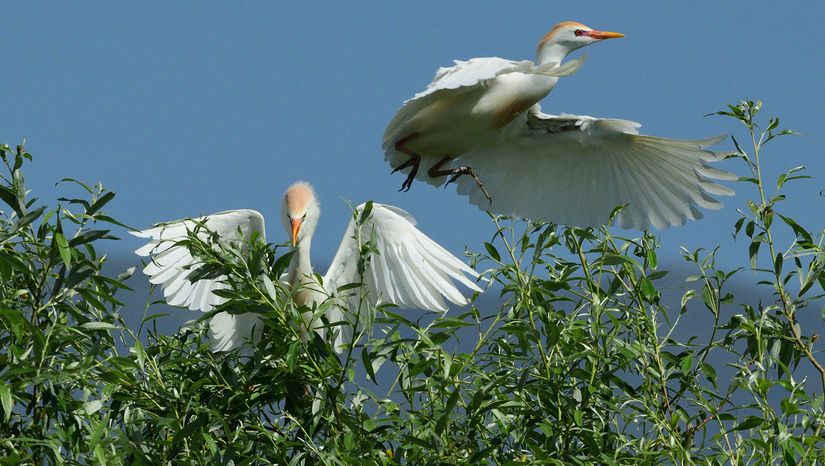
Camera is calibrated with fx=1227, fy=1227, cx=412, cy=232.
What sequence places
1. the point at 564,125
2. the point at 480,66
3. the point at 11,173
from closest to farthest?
the point at 11,173 < the point at 480,66 < the point at 564,125

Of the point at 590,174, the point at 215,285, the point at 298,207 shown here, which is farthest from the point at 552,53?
the point at 215,285

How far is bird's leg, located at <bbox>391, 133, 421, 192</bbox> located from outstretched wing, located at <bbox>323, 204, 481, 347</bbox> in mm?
690

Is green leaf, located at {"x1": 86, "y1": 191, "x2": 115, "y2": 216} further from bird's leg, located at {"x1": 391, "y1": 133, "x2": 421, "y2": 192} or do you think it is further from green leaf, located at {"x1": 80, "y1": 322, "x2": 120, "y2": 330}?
bird's leg, located at {"x1": 391, "y1": 133, "x2": 421, "y2": 192}

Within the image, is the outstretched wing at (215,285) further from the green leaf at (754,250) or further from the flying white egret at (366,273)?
the green leaf at (754,250)

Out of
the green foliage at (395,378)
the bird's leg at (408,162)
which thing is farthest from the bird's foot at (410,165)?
the green foliage at (395,378)

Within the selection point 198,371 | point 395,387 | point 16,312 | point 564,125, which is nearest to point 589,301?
point 395,387

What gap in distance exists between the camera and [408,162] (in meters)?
5.14

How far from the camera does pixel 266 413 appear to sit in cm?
307

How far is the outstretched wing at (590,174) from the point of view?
4.85 metres

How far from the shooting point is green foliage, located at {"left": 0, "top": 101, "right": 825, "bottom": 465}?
265 cm

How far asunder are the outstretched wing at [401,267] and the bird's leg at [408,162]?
2.26 feet

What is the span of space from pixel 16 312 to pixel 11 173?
1.18ft

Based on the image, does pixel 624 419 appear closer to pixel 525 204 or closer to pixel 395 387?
pixel 395 387

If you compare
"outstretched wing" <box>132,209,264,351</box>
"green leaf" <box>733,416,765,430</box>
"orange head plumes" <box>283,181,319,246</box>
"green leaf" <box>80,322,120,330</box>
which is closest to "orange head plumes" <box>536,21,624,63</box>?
"orange head plumes" <box>283,181,319,246</box>
